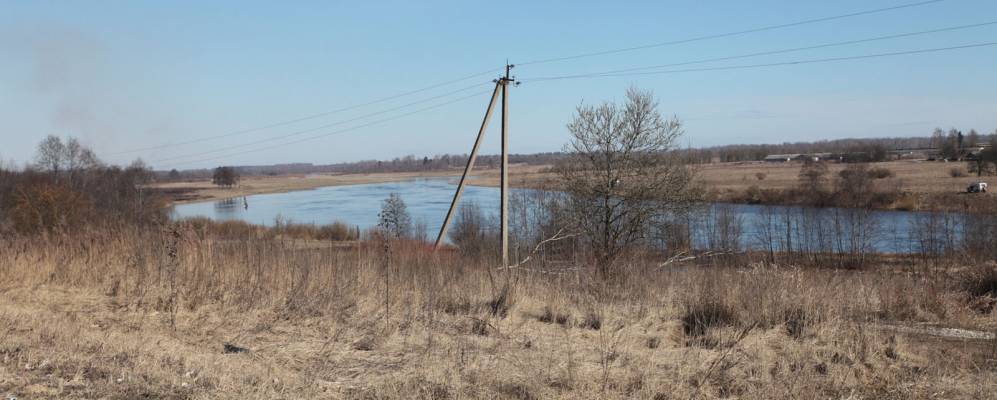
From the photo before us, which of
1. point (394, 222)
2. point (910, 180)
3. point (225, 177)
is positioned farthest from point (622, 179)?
point (225, 177)

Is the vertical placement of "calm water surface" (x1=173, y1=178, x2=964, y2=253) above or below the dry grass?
below

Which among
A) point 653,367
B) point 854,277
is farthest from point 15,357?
point 854,277

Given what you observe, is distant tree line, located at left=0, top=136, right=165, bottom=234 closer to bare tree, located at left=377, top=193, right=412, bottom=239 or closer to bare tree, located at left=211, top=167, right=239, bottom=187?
bare tree, located at left=377, top=193, right=412, bottom=239

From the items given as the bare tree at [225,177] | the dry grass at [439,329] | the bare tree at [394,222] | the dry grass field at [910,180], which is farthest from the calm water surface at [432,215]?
the bare tree at [225,177]

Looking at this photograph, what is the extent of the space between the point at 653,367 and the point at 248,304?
15.5 feet

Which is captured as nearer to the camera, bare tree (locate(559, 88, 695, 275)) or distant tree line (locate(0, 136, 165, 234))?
bare tree (locate(559, 88, 695, 275))

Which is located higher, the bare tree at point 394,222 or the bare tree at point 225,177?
the bare tree at point 225,177

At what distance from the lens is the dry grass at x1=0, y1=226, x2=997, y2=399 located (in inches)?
189

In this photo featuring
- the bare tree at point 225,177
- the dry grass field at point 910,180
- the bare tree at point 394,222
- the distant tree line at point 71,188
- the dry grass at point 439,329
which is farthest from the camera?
the bare tree at point 225,177

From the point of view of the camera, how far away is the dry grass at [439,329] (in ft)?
15.8

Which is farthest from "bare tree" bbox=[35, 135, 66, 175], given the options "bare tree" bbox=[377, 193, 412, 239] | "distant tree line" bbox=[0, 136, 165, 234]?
"bare tree" bbox=[377, 193, 412, 239]

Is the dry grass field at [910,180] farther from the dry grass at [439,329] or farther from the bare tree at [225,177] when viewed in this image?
the bare tree at [225,177]

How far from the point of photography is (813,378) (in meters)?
5.03

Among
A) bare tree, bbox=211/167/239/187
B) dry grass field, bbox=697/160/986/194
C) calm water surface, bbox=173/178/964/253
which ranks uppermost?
bare tree, bbox=211/167/239/187
